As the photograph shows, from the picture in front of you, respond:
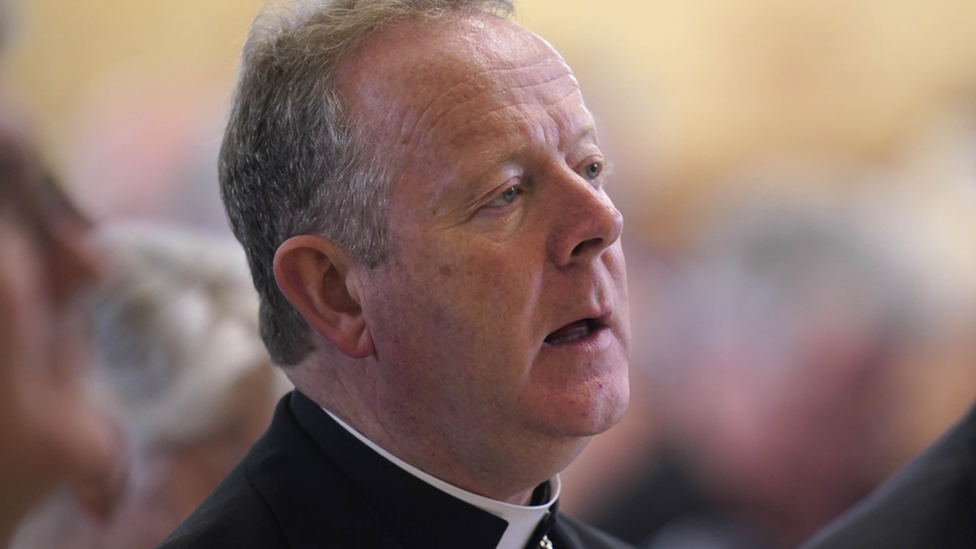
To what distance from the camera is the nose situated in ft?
5.87

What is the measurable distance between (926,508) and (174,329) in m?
2.23

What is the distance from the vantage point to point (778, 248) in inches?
154

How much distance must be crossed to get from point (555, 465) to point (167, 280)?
5.07 ft

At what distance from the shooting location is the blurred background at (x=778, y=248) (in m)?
3.82

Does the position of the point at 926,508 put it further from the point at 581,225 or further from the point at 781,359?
the point at 781,359

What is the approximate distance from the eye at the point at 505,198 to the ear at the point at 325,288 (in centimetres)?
32

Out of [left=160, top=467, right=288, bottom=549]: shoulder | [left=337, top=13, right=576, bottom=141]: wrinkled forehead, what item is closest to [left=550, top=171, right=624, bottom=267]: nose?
[left=337, top=13, right=576, bottom=141]: wrinkled forehead

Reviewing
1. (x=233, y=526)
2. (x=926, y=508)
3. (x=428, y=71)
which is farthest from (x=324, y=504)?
(x=926, y=508)

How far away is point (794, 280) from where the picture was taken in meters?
3.92

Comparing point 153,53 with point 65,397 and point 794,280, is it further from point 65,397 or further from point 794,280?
point 794,280

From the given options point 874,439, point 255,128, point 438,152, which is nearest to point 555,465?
point 438,152

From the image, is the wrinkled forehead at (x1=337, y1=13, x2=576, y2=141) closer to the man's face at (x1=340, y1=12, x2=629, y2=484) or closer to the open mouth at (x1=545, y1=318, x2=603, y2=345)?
the man's face at (x1=340, y1=12, x2=629, y2=484)

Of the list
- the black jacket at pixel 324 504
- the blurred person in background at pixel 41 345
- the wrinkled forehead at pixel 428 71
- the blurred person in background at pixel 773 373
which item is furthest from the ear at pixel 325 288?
the blurred person in background at pixel 773 373

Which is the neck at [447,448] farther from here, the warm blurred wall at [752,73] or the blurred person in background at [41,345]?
the warm blurred wall at [752,73]
